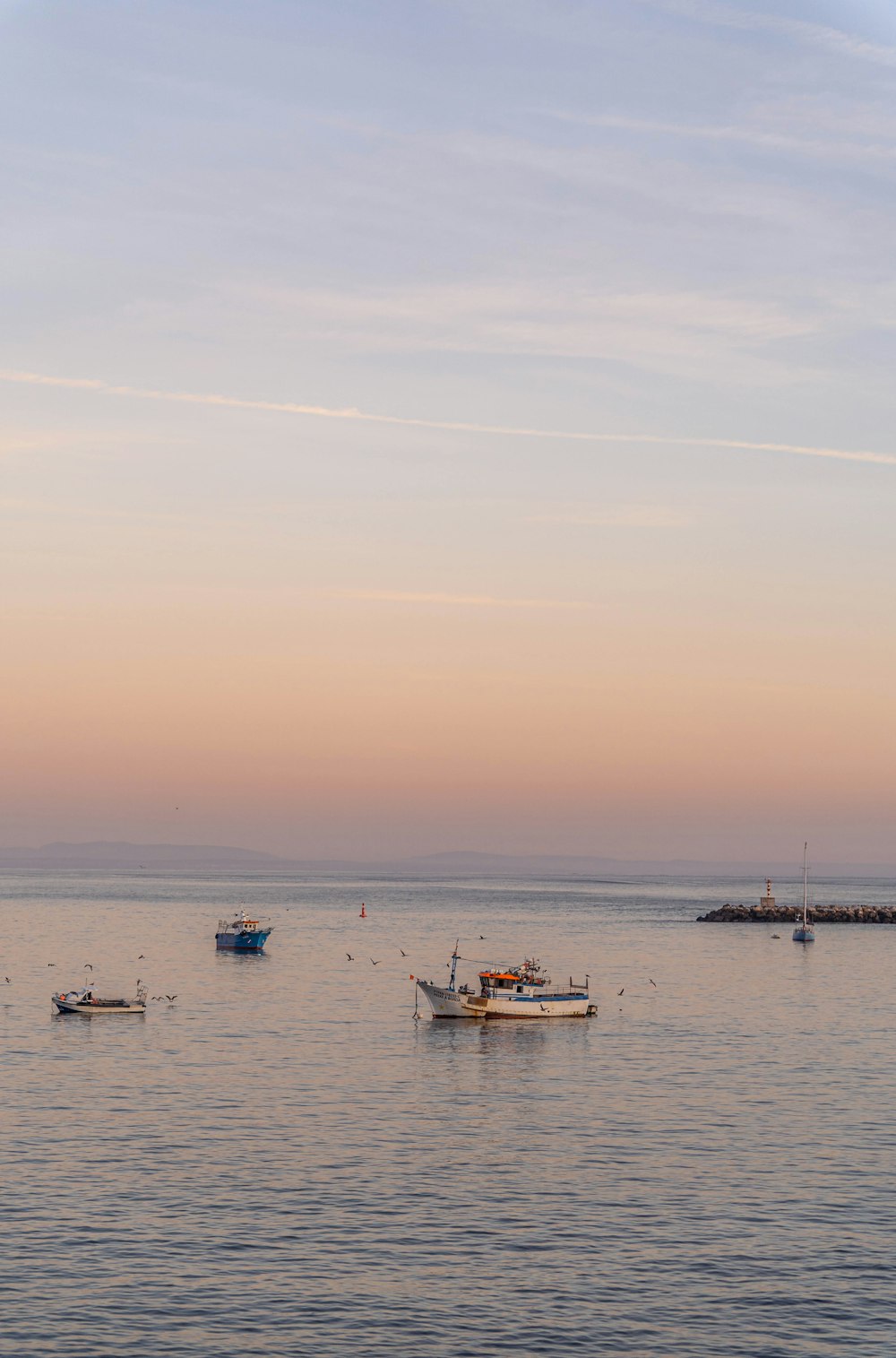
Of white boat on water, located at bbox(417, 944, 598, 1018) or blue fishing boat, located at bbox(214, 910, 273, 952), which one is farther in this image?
blue fishing boat, located at bbox(214, 910, 273, 952)

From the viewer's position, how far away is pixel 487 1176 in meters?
57.6

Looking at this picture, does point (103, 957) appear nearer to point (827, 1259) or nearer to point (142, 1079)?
point (142, 1079)

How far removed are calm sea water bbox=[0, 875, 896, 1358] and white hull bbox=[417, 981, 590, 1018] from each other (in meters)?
3.43

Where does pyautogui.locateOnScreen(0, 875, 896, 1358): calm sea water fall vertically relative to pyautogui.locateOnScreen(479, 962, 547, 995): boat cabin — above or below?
below

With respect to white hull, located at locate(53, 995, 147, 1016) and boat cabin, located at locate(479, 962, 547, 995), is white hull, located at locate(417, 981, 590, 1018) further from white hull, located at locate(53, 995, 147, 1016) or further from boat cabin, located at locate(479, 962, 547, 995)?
white hull, located at locate(53, 995, 147, 1016)

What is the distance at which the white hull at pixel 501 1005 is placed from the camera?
11081 centimetres

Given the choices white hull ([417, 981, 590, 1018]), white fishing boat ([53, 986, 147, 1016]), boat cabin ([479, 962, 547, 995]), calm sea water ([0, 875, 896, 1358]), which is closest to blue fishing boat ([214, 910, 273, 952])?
boat cabin ([479, 962, 547, 995])

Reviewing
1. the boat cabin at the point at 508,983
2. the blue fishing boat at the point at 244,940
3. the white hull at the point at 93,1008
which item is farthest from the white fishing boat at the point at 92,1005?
the blue fishing boat at the point at 244,940

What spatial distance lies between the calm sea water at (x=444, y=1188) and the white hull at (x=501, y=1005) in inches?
135

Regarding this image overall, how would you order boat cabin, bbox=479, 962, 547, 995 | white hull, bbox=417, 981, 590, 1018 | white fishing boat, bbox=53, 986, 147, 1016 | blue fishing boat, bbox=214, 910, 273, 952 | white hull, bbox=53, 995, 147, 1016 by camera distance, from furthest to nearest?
1. blue fishing boat, bbox=214, 910, 273, 952
2. boat cabin, bbox=479, 962, 547, 995
3. white hull, bbox=417, 981, 590, 1018
4. white fishing boat, bbox=53, 986, 147, 1016
5. white hull, bbox=53, 995, 147, 1016

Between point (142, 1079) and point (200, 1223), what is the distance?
31.2 m

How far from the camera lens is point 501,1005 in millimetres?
113250

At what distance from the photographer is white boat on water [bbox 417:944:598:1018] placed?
111000 mm

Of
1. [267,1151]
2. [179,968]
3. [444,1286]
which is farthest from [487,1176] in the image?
[179,968]
